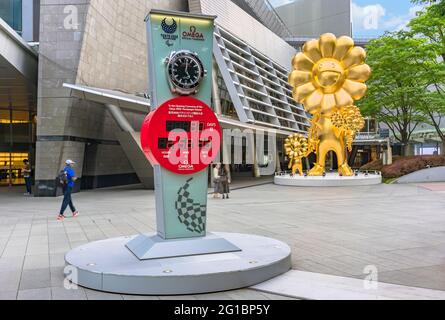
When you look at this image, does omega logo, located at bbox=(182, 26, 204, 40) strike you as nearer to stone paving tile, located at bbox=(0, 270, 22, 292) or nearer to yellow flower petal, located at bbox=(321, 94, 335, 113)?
stone paving tile, located at bbox=(0, 270, 22, 292)

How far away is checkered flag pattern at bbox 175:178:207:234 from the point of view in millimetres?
7094

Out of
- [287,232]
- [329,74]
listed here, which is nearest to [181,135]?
[287,232]

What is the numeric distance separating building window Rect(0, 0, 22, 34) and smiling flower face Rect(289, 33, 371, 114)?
16456 mm

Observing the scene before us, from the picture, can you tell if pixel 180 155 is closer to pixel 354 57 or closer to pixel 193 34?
pixel 193 34

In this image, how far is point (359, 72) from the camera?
2583 cm

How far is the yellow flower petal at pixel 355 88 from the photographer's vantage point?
84.7 ft

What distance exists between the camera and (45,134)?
2042 cm

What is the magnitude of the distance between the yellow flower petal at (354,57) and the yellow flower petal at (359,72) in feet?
0.93

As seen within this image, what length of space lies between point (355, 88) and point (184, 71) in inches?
816

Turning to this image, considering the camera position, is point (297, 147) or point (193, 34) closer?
point (193, 34)

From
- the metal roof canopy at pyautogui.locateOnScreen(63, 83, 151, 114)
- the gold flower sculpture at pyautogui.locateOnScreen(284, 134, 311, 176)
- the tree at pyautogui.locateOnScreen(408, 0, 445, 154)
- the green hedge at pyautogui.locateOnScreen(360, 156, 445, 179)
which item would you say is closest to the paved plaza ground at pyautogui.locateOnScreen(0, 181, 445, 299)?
the metal roof canopy at pyautogui.locateOnScreen(63, 83, 151, 114)

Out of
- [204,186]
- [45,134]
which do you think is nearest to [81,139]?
[45,134]
